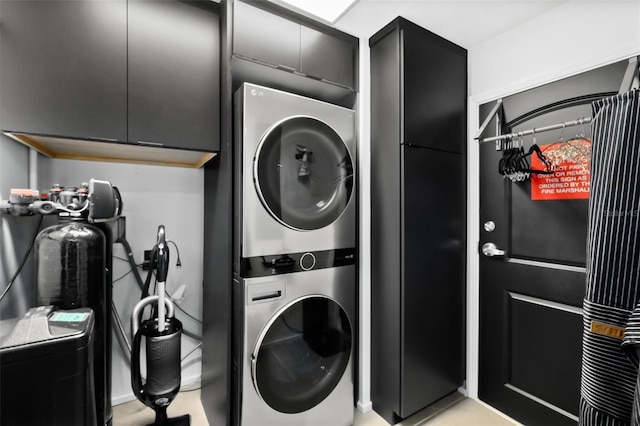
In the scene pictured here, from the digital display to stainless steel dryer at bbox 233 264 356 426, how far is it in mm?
598

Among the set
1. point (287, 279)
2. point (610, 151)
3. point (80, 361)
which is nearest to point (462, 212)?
point (610, 151)

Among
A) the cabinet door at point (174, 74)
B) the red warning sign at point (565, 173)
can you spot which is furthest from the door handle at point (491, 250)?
the cabinet door at point (174, 74)

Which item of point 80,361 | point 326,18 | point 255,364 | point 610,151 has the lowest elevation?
point 255,364

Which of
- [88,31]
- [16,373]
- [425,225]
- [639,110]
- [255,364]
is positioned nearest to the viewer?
[16,373]

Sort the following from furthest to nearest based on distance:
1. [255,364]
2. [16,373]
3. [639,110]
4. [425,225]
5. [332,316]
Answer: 1. [425,225]
2. [332,316]
3. [255,364]
4. [639,110]
5. [16,373]

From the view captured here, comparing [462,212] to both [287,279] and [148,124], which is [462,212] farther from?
[148,124]

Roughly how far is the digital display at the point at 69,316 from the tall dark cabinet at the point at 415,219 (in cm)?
148

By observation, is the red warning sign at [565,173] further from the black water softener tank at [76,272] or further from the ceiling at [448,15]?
the black water softener tank at [76,272]

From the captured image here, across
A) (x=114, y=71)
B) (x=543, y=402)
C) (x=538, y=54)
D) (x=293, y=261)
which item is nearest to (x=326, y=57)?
(x=114, y=71)

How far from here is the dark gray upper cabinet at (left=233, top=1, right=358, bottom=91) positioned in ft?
4.79

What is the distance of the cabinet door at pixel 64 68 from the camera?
44.3 inches

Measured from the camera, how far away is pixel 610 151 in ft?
3.17

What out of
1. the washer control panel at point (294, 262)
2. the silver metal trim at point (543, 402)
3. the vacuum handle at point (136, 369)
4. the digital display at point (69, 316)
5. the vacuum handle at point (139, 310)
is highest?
the washer control panel at point (294, 262)

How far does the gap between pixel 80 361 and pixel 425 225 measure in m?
1.72
